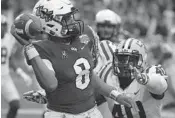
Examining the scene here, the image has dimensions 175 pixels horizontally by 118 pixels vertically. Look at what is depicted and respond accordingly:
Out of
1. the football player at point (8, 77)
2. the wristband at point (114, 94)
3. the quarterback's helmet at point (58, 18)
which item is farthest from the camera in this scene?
the football player at point (8, 77)

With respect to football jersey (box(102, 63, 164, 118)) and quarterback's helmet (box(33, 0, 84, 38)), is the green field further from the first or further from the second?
quarterback's helmet (box(33, 0, 84, 38))

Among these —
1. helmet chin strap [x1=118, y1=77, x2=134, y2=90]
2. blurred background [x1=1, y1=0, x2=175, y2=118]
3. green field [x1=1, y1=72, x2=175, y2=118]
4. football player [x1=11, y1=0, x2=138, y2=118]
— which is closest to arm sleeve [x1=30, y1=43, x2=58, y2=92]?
football player [x1=11, y1=0, x2=138, y2=118]

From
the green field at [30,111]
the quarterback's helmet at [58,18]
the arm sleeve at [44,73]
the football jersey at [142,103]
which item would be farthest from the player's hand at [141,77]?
the green field at [30,111]

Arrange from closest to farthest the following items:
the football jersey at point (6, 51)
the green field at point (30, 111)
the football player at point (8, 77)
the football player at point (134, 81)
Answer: the football player at point (134, 81) → the football player at point (8, 77) → the football jersey at point (6, 51) → the green field at point (30, 111)

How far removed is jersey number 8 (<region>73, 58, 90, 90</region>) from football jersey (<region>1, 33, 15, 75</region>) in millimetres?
3694

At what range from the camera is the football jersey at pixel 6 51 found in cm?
743

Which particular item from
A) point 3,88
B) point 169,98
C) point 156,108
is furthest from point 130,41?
point 169,98

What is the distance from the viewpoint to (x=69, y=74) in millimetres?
3719

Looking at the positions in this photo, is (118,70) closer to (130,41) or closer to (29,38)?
(130,41)

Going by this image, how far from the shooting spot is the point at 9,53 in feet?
24.9

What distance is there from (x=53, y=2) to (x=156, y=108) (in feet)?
4.14

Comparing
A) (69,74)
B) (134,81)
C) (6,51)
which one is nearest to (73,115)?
(69,74)

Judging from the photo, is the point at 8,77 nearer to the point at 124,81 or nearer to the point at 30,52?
the point at 124,81

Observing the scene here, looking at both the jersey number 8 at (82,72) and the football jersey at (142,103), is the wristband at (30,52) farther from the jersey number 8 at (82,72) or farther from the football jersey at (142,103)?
the football jersey at (142,103)
